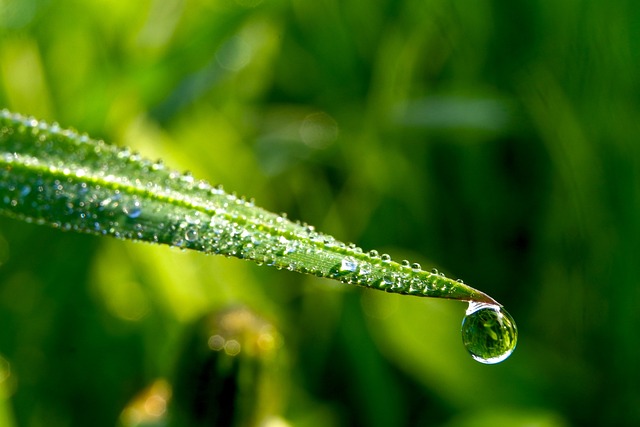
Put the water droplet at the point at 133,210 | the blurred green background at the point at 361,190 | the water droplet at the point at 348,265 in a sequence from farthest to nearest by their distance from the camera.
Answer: the blurred green background at the point at 361,190 < the water droplet at the point at 133,210 < the water droplet at the point at 348,265

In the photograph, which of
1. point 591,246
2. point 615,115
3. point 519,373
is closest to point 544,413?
point 519,373

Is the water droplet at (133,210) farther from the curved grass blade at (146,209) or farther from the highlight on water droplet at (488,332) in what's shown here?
the highlight on water droplet at (488,332)

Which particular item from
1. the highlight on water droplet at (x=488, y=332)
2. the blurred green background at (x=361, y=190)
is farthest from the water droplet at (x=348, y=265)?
the blurred green background at (x=361, y=190)

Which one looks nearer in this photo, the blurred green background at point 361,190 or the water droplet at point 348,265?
the water droplet at point 348,265

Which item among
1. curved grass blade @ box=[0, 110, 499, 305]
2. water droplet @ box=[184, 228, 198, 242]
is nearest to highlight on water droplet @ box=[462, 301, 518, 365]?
curved grass blade @ box=[0, 110, 499, 305]

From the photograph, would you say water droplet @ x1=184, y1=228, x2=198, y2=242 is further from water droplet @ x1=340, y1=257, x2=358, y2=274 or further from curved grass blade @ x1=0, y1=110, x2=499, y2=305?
water droplet @ x1=340, y1=257, x2=358, y2=274

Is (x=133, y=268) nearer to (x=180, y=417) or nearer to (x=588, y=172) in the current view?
(x=180, y=417)

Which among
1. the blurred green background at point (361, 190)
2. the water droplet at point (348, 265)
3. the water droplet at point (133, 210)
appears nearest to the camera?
the water droplet at point (348, 265)

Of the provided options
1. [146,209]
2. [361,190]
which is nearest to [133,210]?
[146,209]
